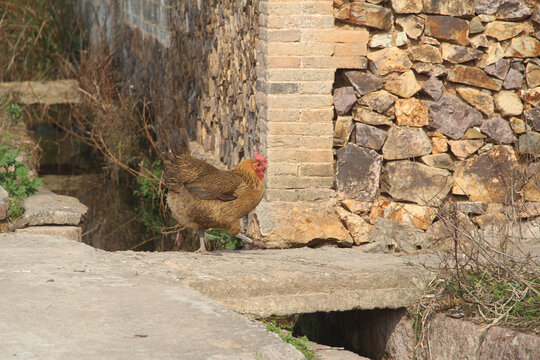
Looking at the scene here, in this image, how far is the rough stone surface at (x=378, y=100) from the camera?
5.79 metres

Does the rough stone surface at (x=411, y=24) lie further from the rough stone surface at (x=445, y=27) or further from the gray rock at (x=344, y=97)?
the gray rock at (x=344, y=97)

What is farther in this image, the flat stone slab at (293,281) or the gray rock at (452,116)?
the gray rock at (452,116)

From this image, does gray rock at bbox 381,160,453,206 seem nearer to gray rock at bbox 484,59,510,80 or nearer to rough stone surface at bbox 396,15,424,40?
gray rock at bbox 484,59,510,80

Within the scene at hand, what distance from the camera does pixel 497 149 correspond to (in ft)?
19.4

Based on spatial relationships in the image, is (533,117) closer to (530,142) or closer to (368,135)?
(530,142)

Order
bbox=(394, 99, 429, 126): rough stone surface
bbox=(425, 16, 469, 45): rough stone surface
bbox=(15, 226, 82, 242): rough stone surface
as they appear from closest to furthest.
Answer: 1. bbox=(15, 226, 82, 242): rough stone surface
2. bbox=(425, 16, 469, 45): rough stone surface
3. bbox=(394, 99, 429, 126): rough stone surface

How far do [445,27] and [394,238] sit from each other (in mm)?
1610

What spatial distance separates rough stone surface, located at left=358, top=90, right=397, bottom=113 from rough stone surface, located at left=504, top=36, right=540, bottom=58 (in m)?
0.94

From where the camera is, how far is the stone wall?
18.9ft

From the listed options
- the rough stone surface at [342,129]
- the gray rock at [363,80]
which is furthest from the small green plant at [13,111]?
the gray rock at [363,80]

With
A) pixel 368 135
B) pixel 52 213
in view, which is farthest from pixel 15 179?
pixel 368 135

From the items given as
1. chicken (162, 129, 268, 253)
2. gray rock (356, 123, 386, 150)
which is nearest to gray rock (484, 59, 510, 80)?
gray rock (356, 123, 386, 150)

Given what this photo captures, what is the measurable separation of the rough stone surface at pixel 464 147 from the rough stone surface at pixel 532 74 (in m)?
0.58

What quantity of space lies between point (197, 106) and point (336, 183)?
11.1 feet
